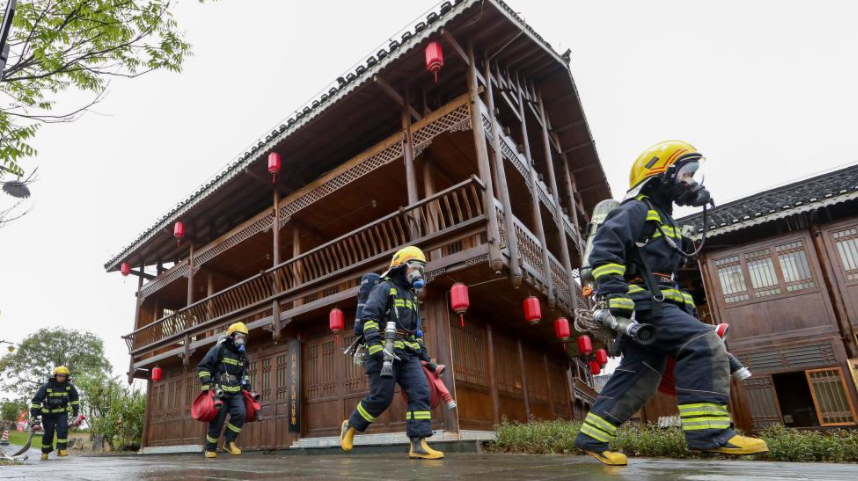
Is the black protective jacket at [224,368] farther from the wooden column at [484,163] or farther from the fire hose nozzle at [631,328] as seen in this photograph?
the fire hose nozzle at [631,328]

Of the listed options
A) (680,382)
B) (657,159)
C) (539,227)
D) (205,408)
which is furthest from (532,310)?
(680,382)

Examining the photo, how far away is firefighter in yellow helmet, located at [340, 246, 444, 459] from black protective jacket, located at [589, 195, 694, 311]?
2369 mm

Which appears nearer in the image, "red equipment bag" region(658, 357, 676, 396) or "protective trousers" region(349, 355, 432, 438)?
"red equipment bag" region(658, 357, 676, 396)

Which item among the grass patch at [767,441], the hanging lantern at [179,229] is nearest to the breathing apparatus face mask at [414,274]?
the grass patch at [767,441]

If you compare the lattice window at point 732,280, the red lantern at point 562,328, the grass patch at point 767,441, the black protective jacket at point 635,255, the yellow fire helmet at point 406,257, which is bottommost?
→ the grass patch at point 767,441

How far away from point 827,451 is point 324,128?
10.1m

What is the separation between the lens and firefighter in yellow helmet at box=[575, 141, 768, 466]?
2746mm

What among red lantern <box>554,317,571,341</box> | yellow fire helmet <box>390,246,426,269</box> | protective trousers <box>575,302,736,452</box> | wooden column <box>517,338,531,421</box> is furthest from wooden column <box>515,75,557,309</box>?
protective trousers <box>575,302,736,452</box>

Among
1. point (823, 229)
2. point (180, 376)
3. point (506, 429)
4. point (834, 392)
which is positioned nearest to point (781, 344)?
point (834, 392)

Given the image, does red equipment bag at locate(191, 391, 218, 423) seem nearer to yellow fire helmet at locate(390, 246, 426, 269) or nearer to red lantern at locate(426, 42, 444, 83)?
yellow fire helmet at locate(390, 246, 426, 269)

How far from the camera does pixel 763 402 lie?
35.5 ft

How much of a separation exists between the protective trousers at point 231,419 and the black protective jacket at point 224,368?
136 mm

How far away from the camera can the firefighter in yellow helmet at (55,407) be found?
10.5m

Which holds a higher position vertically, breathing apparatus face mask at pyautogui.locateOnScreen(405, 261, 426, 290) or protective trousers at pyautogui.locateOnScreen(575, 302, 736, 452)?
breathing apparatus face mask at pyautogui.locateOnScreen(405, 261, 426, 290)
